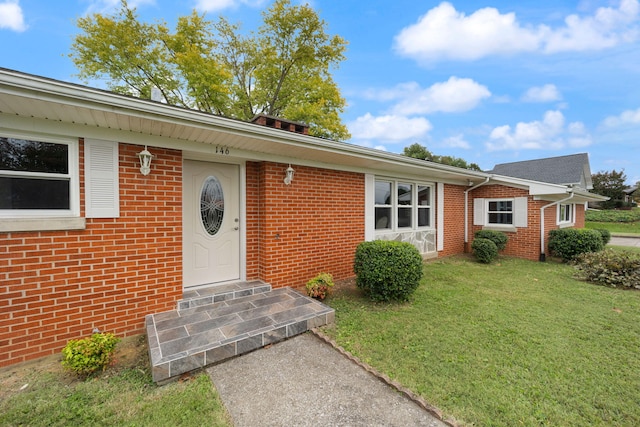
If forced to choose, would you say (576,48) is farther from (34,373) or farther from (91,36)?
(91,36)

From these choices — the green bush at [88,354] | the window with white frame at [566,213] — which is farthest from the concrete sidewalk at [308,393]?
the window with white frame at [566,213]

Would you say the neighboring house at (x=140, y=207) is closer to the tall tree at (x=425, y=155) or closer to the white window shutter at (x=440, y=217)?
the white window shutter at (x=440, y=217)

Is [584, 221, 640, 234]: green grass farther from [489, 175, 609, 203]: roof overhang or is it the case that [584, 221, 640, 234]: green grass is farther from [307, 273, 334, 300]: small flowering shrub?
[307, 273, 334, 300]: small flowering shrub

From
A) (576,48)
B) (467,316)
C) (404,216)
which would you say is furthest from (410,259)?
(576,48)

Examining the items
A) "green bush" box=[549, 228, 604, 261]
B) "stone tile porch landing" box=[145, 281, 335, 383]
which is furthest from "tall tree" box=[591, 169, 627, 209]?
"stone tile porch landing" box=[145, 281, 335, 383]

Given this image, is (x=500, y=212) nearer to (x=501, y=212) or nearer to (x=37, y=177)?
(x=501, y=212)

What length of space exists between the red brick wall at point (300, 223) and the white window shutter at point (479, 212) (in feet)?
19.7

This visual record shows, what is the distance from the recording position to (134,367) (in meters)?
2.79

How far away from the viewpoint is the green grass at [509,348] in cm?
219

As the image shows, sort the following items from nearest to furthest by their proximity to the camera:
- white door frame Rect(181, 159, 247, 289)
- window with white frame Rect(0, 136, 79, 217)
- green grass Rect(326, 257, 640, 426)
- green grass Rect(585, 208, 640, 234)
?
1. green grass Rect(326, 257, 640, 426)
2. window with white frame Rect(0, 136, 79, 217)
3. white door frame Rect(181, 159, 247, 289)
4. green grass Rect(585, 208, 640, 234)

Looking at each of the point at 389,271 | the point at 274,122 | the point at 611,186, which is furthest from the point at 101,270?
the point at 611,186

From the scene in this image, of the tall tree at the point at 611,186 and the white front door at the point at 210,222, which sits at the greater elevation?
the tall tree at the point at 611,186

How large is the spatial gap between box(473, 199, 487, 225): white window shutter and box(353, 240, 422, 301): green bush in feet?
21.3

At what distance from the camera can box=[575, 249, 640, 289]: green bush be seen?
18.8 ft
